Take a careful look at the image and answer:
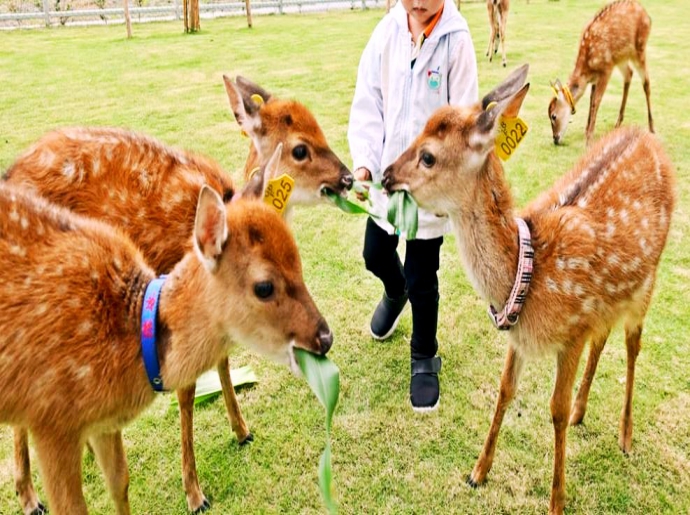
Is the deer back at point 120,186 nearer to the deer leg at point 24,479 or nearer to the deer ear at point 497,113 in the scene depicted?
the deer leg at point 24,479

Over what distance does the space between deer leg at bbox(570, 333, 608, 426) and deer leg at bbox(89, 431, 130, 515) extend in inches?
88.0

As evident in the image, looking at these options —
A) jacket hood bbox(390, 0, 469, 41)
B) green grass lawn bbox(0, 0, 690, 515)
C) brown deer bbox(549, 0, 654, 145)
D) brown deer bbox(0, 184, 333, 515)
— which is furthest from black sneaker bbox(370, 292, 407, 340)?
brown deer bbox(549, 0, 654, 145)

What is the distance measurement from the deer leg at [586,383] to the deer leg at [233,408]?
1.71 m

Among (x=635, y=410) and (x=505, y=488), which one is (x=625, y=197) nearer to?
(x=635, y=410)

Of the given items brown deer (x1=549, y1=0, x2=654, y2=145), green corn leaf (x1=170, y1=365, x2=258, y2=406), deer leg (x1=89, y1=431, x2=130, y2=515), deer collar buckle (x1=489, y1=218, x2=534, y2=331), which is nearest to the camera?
deer leg (x1=89, y1=431, x2=130, y2=515)

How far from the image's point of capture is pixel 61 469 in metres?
2.09

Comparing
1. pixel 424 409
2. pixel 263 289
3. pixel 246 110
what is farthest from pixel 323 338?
pixel 246 110

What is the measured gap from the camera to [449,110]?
2.70 metres

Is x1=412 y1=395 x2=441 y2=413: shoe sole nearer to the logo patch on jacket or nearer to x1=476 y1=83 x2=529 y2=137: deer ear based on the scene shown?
x1=476 y1=83 x2=529 y2=137: deer ear

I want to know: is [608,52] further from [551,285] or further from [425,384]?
[551,285]

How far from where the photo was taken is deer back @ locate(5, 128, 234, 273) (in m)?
2.74

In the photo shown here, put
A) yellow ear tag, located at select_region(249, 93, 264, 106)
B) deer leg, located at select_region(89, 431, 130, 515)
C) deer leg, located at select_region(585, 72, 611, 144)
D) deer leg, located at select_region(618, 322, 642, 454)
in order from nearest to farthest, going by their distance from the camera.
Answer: deer leg, located at select_region(89, 431, 130, 515)
deer leg, located at select_region(618, 322, 642, 454)
yellow ear tag, located at select_region(249, 93, 264, 106)
deer leg, located at select_region(585, 72, 611, 144)

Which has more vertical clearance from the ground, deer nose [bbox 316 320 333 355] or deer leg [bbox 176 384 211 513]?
deer nose [bbox 316 320 333 355]

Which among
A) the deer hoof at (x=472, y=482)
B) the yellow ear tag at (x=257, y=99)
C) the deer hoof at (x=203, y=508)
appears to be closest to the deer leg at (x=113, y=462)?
the deer hoof at (x=203, y=508)
